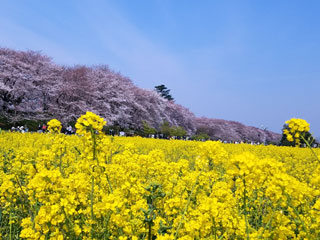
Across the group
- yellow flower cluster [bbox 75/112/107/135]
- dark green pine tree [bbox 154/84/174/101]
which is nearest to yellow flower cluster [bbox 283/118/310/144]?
yellow flower cluster [bbox 75/112/107/135]

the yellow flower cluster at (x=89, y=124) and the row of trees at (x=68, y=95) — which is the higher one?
the row of trees at (x=68, y=95)

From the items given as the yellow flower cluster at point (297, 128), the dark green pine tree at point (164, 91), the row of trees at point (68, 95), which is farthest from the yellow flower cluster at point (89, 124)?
the dark green pine tree at point (164, 91)

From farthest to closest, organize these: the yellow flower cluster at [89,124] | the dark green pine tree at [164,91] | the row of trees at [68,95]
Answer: the dark green pine tree at [164,91], the row of trees at [68,95], the yellow flower cluster at [89,124]

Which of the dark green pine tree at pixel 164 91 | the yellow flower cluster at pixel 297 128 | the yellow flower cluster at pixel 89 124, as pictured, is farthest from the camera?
the dark green pine tree at pixel 164 91

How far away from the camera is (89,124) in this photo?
2.60 meters

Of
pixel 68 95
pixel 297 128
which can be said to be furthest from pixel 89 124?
pixel 68 95

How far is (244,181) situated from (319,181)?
0.78 metres

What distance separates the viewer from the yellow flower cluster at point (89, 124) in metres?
2.60

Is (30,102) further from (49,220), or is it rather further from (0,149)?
(49,220)

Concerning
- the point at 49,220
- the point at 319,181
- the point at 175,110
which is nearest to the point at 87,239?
the point at 49,220

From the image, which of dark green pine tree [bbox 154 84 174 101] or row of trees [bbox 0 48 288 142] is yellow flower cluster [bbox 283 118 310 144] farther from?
dark green pine tree [bbox 154 84 174 101]

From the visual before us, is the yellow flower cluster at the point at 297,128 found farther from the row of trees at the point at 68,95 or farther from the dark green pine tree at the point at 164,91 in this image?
the dark green pine tree at the point at 164,91

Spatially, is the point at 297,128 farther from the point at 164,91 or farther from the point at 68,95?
the point at 164,91

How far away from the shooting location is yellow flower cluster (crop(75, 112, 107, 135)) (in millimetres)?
2602
